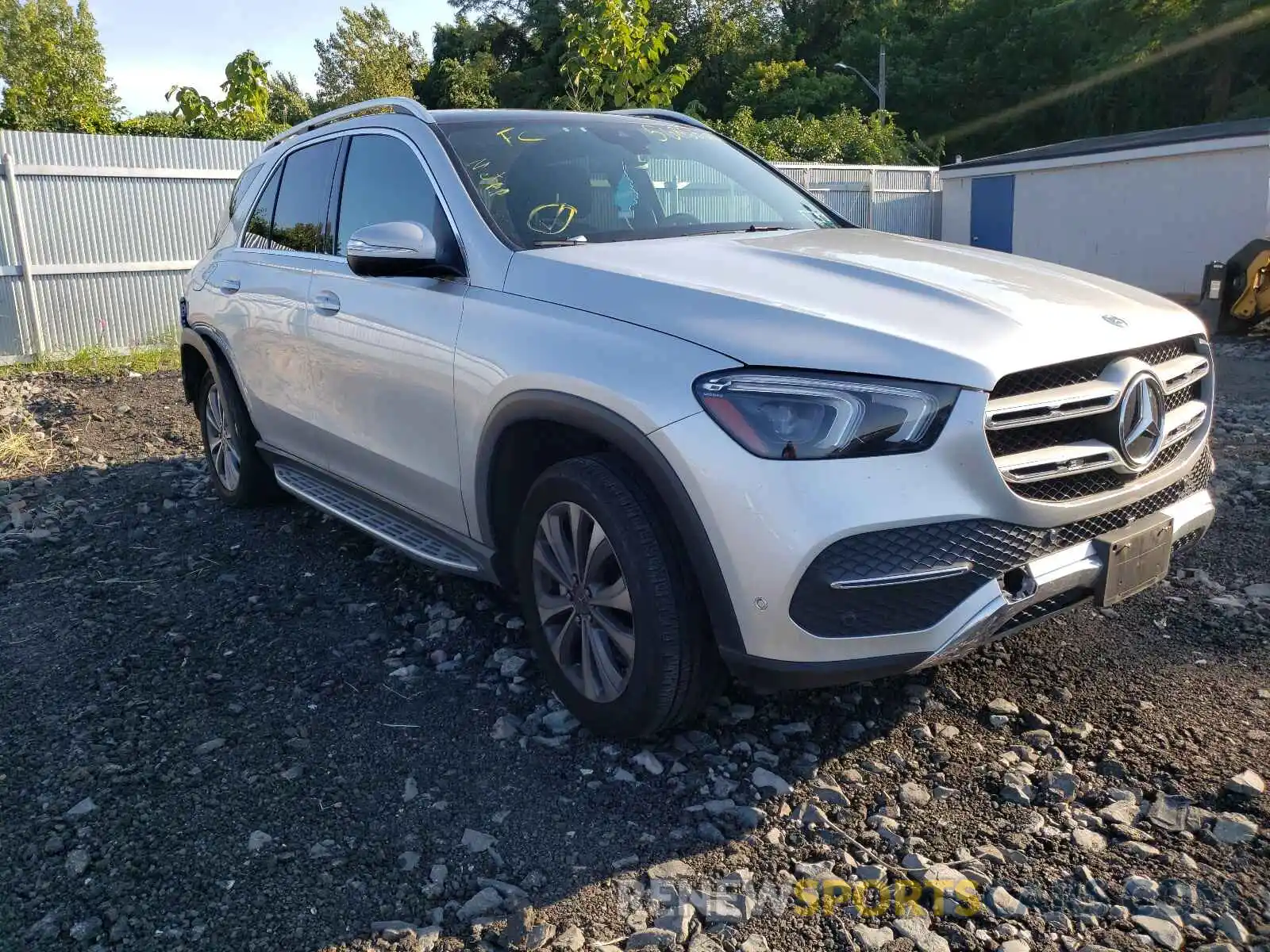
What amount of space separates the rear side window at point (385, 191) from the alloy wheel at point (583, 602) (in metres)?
1.07

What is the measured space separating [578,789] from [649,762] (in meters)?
0.22

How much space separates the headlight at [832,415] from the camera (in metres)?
2.38

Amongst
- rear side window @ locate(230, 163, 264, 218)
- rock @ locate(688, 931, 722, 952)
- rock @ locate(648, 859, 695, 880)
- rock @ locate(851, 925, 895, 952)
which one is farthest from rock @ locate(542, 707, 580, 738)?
rear side window @ locate(230, 163, 264, 218)

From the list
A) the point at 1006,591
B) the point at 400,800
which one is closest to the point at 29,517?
the point at 400,800

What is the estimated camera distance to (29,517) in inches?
224

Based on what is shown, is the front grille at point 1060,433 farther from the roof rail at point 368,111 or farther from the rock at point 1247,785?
the roof rail at point 368,111

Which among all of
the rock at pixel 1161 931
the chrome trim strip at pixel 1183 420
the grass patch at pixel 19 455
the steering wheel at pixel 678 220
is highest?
the steering wheel at pixel 678 220

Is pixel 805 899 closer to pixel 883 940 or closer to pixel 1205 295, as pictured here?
pixel 883 940

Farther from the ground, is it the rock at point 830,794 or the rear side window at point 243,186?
the rear side window at point 243,186

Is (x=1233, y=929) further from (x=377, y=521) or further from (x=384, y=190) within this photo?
(x=384, y=190)

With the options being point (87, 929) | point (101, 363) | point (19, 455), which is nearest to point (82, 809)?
point (87, 929)

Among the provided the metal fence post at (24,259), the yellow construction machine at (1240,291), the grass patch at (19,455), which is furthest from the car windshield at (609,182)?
the metal fence post at (24,259)

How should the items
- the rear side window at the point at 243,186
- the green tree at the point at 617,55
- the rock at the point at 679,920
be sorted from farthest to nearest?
the green tree at the point at 617,55, the rear side window at the point at 243,186, the rock at the point at 679,920

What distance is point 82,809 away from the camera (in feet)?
9.29
